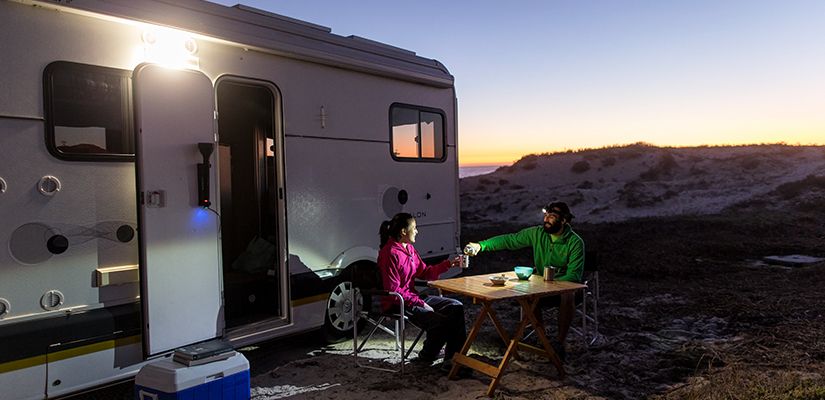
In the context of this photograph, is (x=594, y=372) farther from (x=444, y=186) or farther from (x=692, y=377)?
(x=444, y=186)

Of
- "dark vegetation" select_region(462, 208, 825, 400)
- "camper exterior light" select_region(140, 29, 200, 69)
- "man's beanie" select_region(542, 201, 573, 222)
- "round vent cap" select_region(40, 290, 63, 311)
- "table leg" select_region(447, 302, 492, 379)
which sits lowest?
"dark vegetation" select_region(462, 208, 825, 400)

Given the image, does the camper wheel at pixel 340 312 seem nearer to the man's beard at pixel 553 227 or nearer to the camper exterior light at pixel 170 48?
the man's beard at pixel 553 227

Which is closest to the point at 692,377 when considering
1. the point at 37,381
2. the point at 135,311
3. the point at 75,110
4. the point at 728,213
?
the point at 135,311

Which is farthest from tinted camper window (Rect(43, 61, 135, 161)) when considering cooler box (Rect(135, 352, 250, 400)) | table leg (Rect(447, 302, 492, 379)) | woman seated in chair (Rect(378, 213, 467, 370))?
table leg (Rect(447, 302, 492, 379))

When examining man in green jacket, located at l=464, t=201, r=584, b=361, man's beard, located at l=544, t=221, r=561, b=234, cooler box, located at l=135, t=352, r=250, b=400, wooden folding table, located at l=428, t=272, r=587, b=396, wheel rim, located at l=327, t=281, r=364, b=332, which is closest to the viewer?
cooler box, located at l=135, t=352, r=250, b=400

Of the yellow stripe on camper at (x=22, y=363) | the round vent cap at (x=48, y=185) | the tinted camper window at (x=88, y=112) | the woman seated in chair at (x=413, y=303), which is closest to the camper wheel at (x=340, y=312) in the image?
the woman seated in chair at (x=413, y=303)

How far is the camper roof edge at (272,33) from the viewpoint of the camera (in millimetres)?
3424

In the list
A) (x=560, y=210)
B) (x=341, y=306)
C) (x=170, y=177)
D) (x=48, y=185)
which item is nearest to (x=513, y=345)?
(x=560, y=210)

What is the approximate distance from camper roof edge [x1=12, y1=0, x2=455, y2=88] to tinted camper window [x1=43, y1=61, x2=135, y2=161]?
0.37 metres

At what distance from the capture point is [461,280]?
420 centimetres

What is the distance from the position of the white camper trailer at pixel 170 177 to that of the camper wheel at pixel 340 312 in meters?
0.02

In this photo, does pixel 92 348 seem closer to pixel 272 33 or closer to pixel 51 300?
pixel 51 300

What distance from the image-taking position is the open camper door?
11.2ft

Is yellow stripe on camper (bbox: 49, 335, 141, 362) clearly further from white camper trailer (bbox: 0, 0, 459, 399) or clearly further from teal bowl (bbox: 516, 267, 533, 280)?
teal bowl (bbox: 516, 267, 533, 280)
